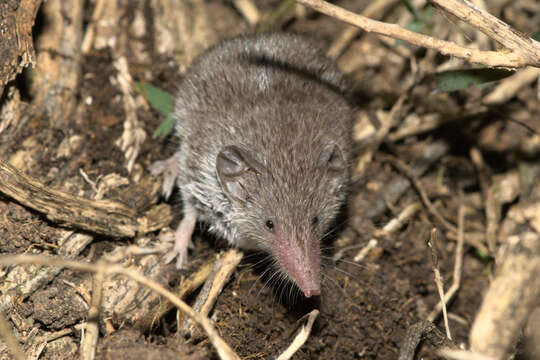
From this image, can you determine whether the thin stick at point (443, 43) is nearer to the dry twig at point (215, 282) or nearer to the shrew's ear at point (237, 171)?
the shrew's ear at point (237, 171)

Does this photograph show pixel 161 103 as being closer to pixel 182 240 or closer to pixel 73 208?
pixel 182 240

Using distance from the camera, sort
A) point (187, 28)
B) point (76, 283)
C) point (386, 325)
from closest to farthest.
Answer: point (76, 283) → point (386, 325) → point (187, 28)

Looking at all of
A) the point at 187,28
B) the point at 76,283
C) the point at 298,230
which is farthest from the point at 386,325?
the point at 187,28

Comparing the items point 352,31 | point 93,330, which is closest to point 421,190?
point 352,31

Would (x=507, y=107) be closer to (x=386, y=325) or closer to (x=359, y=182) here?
(x=359, y=182)

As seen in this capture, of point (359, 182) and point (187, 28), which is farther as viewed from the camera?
point (187, 28)

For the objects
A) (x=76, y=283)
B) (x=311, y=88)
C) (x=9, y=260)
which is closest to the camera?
(x=9, y=260)
